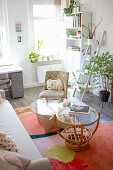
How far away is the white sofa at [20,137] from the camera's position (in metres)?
1.71

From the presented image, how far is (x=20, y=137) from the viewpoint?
2.33m

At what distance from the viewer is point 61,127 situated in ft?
10.5

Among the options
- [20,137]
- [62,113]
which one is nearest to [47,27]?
[62,113]

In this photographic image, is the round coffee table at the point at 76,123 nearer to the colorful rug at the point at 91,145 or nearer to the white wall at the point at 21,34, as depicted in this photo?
the colorful rug at the point at 91,145

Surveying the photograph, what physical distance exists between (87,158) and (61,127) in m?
0.82

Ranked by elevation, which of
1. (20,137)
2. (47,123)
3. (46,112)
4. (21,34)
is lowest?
(47,123)

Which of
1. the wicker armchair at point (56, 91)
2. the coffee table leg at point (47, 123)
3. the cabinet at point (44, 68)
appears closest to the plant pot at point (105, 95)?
the wicker armchair at point (56, 91)

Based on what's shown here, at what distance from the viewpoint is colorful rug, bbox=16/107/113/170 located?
237cm

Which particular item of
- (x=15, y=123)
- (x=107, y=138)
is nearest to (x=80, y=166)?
(x=107, y=138)

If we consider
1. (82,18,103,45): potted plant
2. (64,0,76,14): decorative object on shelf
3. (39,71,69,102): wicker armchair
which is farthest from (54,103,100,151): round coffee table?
(64,0,76,14): decorative object on shelf

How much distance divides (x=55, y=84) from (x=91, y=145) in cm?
162

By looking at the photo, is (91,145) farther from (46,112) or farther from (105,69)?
(105,69)

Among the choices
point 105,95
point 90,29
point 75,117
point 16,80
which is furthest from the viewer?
point 90,29

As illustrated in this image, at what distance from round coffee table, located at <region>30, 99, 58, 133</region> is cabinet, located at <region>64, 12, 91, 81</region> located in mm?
2090
